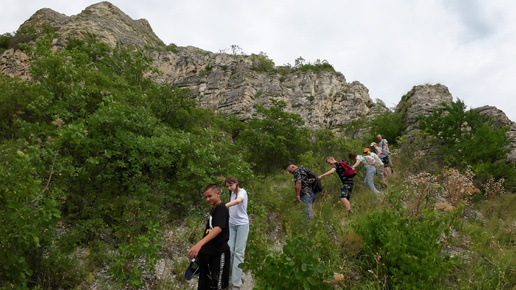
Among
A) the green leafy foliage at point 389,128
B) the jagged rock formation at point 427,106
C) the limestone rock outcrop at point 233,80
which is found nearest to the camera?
the jagged rock formation at point 427,106

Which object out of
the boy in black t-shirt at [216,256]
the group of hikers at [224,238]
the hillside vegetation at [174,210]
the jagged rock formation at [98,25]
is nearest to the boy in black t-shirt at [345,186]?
the group of hikers at [224,238]

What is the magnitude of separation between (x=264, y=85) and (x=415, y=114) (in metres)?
13.4

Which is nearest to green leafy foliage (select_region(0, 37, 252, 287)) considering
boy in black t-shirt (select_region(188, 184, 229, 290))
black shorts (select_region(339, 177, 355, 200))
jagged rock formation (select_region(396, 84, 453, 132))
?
boy in black t-shirt (select_region(188, 184, 229, 290))

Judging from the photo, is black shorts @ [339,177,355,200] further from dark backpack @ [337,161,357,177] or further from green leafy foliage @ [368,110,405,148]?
green leafy foliage @ [368,110,405,148]

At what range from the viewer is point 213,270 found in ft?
11.4

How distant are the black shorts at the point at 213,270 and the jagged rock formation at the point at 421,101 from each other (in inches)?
537

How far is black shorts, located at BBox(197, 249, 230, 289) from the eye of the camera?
11.2ft

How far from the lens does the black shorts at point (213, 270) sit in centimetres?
342

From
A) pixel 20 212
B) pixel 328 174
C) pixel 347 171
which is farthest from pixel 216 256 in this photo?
pixel 347 171

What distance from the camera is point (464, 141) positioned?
9594 millimetres

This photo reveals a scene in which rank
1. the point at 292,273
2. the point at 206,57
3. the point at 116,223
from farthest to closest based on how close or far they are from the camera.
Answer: the point at 206,57 → the point at 116,223 → the point at 292,273

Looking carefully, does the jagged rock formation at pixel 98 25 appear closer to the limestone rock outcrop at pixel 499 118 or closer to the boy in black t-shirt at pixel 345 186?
the boy in black t-shirt at pixel 345 186

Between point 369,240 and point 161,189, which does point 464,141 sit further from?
point 161,189

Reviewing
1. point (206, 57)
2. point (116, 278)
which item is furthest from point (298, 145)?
point (206, 57)
